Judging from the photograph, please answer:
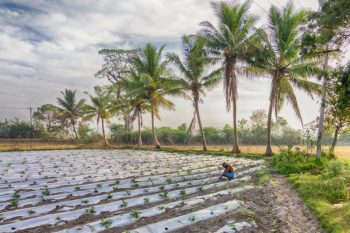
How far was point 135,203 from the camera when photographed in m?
7.95

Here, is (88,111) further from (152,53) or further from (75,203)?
(75,203)

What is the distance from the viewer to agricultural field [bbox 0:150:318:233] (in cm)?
640

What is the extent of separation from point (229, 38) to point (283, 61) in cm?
357

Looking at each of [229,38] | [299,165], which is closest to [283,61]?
[229,38]

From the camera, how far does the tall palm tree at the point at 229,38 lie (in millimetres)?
21188

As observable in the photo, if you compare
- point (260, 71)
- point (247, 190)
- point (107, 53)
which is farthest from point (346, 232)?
point (107, 53)

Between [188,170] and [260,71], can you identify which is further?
[260,71]

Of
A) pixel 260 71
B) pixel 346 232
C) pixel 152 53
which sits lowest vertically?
pixel 346 232

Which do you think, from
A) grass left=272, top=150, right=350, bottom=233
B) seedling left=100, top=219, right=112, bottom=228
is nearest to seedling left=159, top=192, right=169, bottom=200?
seedling left=100, top=219, right=112, bottom=228

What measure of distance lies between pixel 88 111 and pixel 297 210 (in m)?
27.8

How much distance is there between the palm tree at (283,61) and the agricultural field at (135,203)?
947 centimetres

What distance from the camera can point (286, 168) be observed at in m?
13.1

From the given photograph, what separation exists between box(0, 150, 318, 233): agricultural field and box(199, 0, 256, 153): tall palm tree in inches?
407

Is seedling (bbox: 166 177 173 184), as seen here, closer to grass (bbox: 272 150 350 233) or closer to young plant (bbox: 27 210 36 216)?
grass (bbox: 272 150 350 233)
